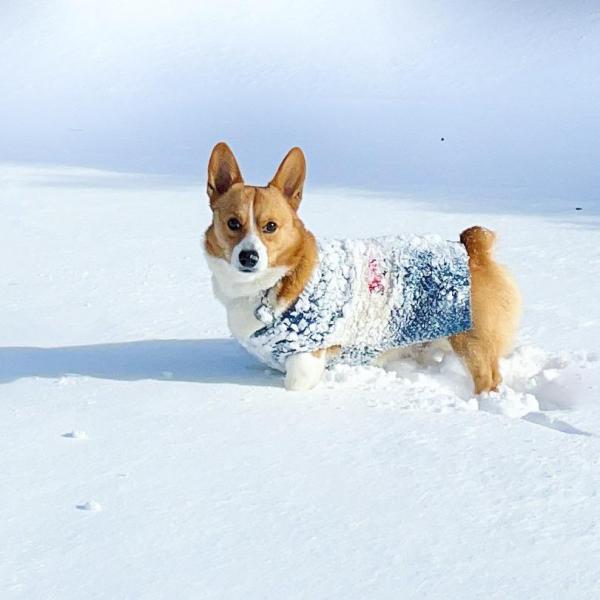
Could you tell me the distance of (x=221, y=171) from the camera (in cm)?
339

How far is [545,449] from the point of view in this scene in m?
2.72


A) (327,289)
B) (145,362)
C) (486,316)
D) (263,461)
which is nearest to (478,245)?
(486,316)

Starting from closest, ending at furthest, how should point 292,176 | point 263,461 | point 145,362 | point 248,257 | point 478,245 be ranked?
point 263,461
point 248,257
point 292,176
point 145,362
point 478,245

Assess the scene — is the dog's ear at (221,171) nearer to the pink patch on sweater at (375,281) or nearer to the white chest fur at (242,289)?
the white chest fur at (242,289)

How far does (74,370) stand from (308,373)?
2.45 ft

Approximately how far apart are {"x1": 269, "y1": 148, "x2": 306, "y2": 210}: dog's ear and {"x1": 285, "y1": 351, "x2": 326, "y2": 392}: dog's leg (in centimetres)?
48

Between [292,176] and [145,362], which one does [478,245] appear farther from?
[145,362]

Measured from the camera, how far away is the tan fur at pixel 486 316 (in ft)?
11.4

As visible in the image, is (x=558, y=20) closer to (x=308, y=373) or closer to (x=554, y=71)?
(x=554, y=71)

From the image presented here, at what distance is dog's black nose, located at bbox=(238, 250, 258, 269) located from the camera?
3164 mm

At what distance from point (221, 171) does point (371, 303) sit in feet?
2.05

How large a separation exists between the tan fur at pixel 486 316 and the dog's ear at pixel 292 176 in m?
0.63

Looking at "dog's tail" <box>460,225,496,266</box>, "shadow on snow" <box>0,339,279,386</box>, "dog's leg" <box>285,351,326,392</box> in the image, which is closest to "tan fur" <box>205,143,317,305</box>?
"dog's leg" <box>285,351,326,392</box>

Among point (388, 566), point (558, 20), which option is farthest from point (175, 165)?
point (558, 20)
